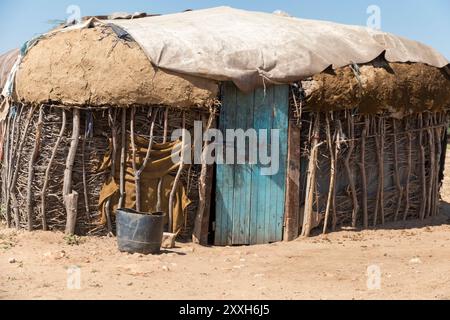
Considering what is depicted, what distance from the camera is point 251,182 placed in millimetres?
9117

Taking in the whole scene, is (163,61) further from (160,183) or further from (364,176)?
(364,176)

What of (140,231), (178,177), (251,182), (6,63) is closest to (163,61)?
(178,177)

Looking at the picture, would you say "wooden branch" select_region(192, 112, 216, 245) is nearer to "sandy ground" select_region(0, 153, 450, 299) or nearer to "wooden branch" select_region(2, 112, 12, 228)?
"sandy ground" select_region(0, 153, 450, 299)

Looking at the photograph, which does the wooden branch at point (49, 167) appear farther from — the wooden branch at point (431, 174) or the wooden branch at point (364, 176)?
the wooden branch at point (431, 174)

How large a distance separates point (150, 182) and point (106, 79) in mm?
1459

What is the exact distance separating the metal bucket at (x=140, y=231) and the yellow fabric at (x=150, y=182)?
0.74 meters

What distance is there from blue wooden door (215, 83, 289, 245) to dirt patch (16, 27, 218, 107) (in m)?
0.48

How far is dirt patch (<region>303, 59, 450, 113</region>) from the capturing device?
9.20 metres

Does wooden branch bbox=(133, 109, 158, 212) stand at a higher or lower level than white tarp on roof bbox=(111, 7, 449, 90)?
lower

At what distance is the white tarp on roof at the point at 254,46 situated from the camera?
8.71 metres

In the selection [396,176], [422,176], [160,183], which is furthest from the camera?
[422,176]

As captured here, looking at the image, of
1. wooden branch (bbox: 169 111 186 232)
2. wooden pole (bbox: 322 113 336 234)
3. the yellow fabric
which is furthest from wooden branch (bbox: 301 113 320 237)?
wooden branch (bbox: 169 111 186 232)
